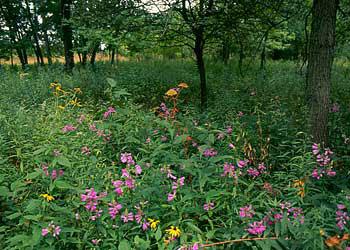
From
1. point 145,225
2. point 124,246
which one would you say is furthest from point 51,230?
point 145,225

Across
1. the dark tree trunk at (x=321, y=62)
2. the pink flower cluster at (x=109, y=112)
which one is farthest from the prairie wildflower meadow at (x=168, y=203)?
the dark tree trunk at (x=321, y=62)

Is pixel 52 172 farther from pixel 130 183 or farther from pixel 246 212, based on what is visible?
pixel 246 212

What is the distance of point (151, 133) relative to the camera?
3.30 m

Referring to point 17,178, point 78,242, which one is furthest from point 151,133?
point 78,242

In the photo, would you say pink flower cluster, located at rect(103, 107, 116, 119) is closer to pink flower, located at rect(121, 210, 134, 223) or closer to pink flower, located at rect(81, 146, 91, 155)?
pink flower, located at rect(81, 146, 91, 155)

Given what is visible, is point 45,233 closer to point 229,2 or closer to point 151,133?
point 151,133

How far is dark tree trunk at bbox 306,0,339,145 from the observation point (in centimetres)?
364

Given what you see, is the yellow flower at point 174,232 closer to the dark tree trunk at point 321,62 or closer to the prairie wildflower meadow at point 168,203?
the prairie wildflower meadow at point 168,203

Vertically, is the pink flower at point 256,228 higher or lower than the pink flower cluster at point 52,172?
lower

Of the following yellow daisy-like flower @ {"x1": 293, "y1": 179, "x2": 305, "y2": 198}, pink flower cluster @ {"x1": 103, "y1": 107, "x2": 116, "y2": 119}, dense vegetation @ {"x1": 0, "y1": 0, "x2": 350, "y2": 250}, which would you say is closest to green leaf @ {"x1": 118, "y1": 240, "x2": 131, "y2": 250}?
dense vegetation @ {"x1": 0, "y1": 0, "x2": 350, "y2": 250}

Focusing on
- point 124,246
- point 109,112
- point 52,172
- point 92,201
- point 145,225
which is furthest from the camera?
point 109,112

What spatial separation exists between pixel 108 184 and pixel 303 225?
1.30m

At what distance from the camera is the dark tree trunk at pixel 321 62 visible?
364 cm

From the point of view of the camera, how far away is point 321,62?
3.74 m
